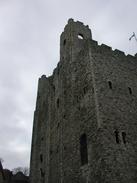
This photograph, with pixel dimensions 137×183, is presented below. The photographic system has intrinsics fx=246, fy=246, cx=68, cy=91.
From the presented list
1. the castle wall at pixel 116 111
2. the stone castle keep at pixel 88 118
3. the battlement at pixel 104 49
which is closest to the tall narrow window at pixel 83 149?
the stone castle keep at pixel 88 118

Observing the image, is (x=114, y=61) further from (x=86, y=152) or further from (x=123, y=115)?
(x=86, y=152)

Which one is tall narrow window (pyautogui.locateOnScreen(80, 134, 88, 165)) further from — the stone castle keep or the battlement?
the battlement

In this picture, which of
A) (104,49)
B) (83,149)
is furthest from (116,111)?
(104,49)

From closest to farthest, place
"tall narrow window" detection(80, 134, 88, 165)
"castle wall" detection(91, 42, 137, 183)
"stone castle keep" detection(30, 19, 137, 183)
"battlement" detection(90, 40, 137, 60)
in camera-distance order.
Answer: "castle wall" detection(91, 42, 137, 183) < "stone castle keep" detection(30, 19, 137, 183) < "tall narrow window" detection(80, 134, 88, 165) < "battlement" detection(90, 40, 137, 60)

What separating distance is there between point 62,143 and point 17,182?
17.0 metres

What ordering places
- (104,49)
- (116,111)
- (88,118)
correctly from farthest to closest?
(104,49)
(88,118)
(116,111)

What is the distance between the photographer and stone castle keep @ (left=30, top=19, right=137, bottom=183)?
1438 cm

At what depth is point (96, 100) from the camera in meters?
16.1

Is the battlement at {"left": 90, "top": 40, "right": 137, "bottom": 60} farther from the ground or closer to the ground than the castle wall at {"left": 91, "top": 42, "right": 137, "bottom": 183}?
farther from the ground

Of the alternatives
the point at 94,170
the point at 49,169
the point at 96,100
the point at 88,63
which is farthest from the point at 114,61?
the point at 49,169

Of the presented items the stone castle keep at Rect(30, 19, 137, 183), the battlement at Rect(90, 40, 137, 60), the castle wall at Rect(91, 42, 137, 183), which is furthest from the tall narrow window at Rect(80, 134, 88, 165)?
the battlement at Rect(90, 40, 137, 60)

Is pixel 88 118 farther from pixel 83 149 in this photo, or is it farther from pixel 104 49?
pixel 104 49

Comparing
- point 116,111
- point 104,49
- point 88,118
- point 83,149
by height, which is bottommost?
point 83,149

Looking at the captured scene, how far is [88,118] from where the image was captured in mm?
16594
